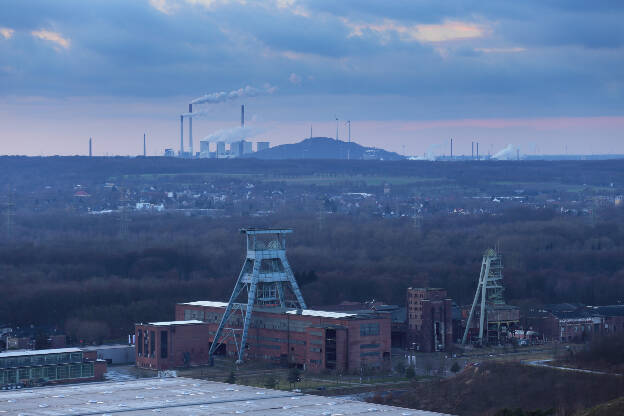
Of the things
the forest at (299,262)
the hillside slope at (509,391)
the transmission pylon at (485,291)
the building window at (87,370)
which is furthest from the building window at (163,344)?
the transmission pylon at (485,291)

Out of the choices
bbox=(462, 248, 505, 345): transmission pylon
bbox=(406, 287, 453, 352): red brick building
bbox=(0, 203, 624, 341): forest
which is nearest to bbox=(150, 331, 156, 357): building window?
bbox=(0, 203, 624, 341): forest

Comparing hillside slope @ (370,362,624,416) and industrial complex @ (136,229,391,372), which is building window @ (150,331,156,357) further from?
hillside slope @ (370,362,624,416)

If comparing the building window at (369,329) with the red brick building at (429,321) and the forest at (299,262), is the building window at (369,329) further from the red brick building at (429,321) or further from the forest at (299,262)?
the forest at (299,262)

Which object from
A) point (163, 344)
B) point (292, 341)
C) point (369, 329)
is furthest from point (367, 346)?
point (163, 344)

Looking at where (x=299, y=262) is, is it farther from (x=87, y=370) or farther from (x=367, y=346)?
(x=87, y=370)

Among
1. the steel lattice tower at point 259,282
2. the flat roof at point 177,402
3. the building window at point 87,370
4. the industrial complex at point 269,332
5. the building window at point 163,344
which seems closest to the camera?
the flat roof at point 177,402
